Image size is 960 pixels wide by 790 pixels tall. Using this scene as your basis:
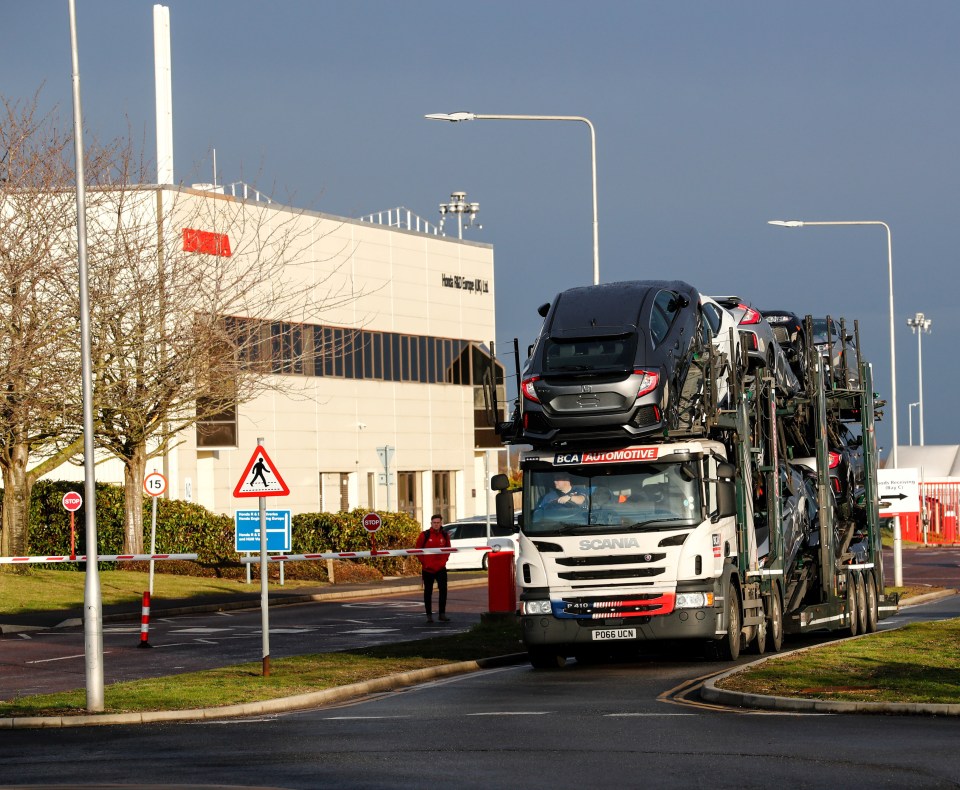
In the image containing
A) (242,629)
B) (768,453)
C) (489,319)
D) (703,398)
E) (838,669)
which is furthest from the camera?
(489,319)

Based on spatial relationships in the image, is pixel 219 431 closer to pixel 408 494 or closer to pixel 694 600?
pixel 408 494

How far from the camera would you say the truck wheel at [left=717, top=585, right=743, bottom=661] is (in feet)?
67.7

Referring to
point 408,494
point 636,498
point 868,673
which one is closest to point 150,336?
point 636,498

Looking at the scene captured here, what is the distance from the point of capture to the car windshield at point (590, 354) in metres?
19.5

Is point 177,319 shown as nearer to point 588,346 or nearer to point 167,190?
point 167,190

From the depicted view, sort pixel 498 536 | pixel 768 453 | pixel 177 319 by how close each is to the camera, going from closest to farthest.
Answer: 1. pixel 768 453
2. pixel 177 319
3. pixel 498 536

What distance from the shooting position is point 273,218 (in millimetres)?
53531

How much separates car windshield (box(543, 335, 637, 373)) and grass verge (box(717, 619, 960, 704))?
3.63 metres

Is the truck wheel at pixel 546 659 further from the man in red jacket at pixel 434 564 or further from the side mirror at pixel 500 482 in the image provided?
the man in red jacket at pixel 434 564

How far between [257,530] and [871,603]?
33.5ft

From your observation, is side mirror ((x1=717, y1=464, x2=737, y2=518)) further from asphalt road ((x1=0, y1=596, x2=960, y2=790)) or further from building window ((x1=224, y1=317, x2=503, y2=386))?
building window ((x1=224, y1=317, x2=503, y2=386))

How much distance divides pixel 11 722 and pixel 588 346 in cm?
732

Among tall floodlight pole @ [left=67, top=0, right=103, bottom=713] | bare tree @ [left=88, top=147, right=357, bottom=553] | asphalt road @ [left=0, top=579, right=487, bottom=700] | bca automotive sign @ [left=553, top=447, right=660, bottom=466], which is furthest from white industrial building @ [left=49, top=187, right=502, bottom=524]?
tall floodlight pole @ [left=67, top=0, right=103, bottom=713]

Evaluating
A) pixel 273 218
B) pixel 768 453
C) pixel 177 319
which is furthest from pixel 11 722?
pixel 273 218
